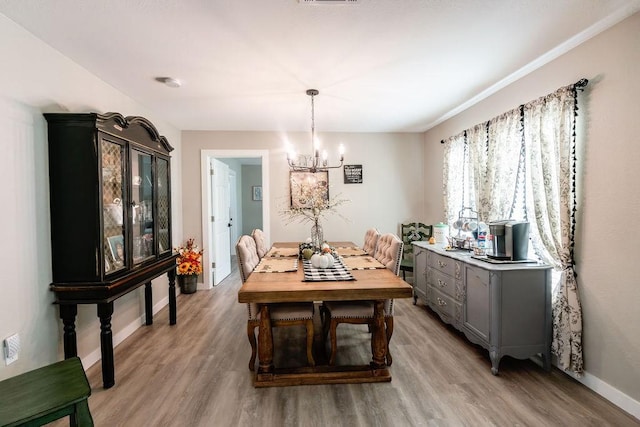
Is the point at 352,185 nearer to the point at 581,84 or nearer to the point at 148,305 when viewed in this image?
the point at 581,84

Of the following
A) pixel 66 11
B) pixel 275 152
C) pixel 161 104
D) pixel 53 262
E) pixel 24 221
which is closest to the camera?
pixel 66 11

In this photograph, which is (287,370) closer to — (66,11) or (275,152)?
(66,11)

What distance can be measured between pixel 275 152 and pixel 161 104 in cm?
170

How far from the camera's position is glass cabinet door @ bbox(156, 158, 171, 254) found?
311cm

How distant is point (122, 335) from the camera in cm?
298

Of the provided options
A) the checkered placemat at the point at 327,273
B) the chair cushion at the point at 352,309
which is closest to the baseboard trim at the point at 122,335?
the checkered placemat at the point at 327,273

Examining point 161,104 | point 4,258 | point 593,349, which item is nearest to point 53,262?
point 4,258

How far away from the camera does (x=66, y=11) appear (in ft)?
5.80

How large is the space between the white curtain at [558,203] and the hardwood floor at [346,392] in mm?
367

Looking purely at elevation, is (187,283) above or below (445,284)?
below

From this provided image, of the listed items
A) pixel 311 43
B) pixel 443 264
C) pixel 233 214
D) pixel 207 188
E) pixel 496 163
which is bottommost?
pixel 443 264

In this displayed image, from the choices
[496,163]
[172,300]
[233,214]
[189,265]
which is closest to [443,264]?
[496,163]

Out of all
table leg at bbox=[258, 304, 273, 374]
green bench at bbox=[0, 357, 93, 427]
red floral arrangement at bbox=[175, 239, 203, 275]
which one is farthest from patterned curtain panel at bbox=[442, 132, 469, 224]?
green bench at bbox=[0, 357, 93, 427]

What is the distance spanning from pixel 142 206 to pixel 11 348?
1.33 m
